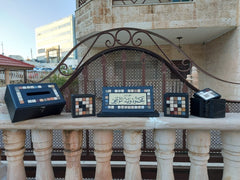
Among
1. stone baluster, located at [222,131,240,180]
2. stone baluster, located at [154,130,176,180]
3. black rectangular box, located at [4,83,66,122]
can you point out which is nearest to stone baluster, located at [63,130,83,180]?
black rectangular box, located at [4,83,66,122]

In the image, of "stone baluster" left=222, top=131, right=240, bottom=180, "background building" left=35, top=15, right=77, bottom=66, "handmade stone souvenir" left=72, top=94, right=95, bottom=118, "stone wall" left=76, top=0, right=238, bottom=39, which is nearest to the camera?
"stone baluster" left=222, top=131, right=240, bottom=180

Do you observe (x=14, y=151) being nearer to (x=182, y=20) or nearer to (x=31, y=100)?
(x=31, y=100)

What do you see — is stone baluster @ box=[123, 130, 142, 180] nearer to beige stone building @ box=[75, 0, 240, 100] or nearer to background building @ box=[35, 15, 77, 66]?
beige stone building @ box=[75, 0, 240, 100]

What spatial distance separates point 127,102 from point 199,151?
43 centimetres

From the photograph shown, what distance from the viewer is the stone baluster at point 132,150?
750 millimetres

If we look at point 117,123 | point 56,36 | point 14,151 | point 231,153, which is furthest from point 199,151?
point 56,36

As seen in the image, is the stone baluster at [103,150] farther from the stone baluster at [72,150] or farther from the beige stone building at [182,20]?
the beige stone building at [182,20]

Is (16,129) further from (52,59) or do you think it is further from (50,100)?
(52,59)

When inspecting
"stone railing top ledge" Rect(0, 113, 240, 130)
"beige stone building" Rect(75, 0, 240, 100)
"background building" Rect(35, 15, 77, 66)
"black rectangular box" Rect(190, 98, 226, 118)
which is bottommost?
"stone railing top ledge" Rect(0, 113, 240, 130)

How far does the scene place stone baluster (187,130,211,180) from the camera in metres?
0.71

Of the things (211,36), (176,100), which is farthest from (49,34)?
(176,100)

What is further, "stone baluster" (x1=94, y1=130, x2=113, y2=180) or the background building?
the background building

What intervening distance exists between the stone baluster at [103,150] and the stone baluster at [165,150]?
246mm

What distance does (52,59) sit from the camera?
20.2m
